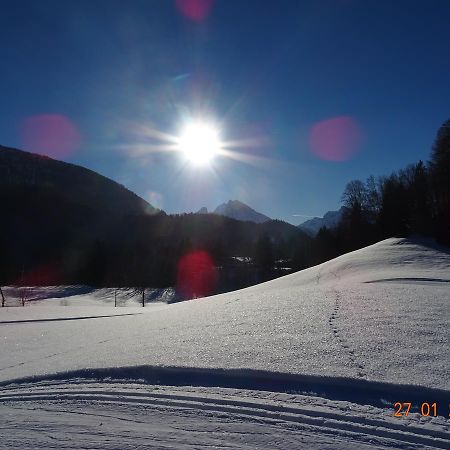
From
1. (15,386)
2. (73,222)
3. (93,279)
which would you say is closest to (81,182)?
(73,222)

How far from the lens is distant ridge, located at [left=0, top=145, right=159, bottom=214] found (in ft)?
549

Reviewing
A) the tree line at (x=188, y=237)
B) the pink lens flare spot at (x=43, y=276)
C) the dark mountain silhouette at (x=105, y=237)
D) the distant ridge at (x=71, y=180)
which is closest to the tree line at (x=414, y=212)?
the tree line at (x=188, y=237)

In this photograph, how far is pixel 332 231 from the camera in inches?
2435

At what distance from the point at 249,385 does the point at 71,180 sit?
7488 inches

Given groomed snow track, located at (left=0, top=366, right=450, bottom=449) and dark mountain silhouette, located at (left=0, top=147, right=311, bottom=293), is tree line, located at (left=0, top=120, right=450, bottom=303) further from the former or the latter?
groomed snow track, located at (left=0, top=366, right=450, bottom=449)

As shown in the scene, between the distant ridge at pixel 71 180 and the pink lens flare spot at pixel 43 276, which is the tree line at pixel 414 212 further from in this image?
the distant ridge at pixel 71 180

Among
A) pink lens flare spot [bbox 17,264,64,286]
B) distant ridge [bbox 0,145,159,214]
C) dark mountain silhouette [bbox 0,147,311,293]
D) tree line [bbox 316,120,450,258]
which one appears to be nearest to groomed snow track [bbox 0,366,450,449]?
tree line [bbox 316,120,450,258]

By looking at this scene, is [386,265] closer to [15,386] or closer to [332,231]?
[15,386]

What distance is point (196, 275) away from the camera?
249 feet

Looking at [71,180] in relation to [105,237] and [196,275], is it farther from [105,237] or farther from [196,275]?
[196,275]

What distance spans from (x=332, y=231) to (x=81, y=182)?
486 ft

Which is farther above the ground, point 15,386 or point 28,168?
point 28,168
